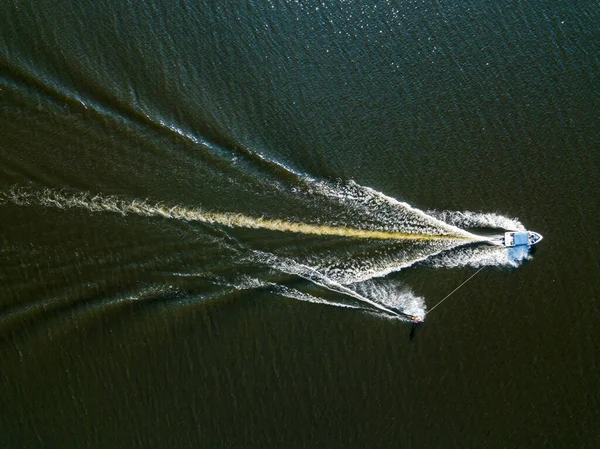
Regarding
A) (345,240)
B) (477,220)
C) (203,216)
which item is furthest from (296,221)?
(477,220)

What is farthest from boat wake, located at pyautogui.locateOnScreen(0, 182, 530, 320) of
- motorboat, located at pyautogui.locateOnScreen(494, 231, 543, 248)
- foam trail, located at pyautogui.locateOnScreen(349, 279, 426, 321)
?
motorboat, located at pyautogui.locateOnScreen(494, 231, 543, 248)

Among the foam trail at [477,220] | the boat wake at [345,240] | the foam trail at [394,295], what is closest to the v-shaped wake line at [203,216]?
the boat wake at [345,240]

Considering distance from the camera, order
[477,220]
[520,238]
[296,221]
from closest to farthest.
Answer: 1. [520,238]
2. [296,221]
3. [477,220]

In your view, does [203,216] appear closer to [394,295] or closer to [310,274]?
[310,274]

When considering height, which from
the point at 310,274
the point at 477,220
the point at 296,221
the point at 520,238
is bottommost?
the point at 310,274

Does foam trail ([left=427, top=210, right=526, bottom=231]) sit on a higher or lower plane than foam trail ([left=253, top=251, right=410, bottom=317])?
higher

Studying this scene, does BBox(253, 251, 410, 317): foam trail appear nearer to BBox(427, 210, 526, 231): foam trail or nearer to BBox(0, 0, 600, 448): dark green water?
BBox(0, 0, 600, 448): dark green water

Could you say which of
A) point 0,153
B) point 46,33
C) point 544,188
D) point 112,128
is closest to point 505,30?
point 544,188
